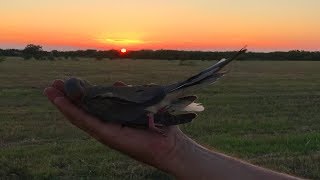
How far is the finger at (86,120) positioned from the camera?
1677 mm

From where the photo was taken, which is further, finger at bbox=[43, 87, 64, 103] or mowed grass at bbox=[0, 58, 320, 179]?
mowed grass at bbox=[0, 58, 320, 179]

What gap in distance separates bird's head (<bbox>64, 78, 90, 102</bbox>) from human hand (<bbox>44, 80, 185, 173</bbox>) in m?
0.02

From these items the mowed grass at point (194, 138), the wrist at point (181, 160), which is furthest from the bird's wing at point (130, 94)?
the mowed grass at point (194, 138)

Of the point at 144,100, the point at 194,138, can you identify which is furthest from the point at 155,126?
the point at 194,138

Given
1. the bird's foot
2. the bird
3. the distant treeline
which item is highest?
the bird

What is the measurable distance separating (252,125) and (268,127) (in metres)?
0.39

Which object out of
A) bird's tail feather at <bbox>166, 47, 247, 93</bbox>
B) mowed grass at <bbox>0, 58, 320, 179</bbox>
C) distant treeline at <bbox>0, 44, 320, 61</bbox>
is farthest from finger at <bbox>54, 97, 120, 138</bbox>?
distant treeline at <bbox>0, 44, 320, 61</bbox>

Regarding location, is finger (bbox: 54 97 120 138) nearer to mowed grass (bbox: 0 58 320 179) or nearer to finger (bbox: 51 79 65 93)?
finger (bbox: 51 79 65 93)

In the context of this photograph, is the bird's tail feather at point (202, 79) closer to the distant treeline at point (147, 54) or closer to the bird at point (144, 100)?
the bird at point (144, 100)

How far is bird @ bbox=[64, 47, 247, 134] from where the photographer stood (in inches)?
64.4

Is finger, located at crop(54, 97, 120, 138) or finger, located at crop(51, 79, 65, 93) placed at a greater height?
finger, located at crop(51, 79, 65, 93)

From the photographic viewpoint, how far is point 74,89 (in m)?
1.69

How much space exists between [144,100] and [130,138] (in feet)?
0.39

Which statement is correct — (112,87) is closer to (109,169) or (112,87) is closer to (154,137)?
(154,137)
